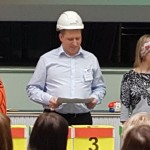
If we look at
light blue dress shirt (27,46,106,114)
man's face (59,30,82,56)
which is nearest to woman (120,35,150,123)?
light blue dress shirt (27,46,106,114)

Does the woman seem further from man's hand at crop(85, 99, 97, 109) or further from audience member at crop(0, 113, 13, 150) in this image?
audience member at crop(0, 113, 13, 150)

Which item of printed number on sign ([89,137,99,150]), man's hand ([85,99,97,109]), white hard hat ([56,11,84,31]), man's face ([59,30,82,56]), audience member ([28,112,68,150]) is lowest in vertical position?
printed number on sign ([89,137,99,150])

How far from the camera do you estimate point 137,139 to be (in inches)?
81.3

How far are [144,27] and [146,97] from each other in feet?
6.12

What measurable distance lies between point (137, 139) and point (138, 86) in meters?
1.71

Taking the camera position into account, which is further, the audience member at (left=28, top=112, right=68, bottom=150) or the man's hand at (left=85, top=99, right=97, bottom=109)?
the man's hand at (left=85, top=99, right=97, bottom=109)

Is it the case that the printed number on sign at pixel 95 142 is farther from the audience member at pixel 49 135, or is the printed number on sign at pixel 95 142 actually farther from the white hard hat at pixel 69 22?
the white hard hat at pixel 69 22

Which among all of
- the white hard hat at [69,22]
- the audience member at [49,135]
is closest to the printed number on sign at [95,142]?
the audience member at [49,135]

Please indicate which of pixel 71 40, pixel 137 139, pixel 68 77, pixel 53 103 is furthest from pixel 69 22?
pixel 137 139

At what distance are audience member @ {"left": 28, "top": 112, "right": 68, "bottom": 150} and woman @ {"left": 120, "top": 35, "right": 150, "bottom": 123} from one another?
1344 millimetres

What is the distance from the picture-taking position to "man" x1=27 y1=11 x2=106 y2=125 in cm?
375

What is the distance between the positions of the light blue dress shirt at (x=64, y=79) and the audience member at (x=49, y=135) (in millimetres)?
1227

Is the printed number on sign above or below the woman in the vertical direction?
below

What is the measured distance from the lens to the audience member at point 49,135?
239 cm
